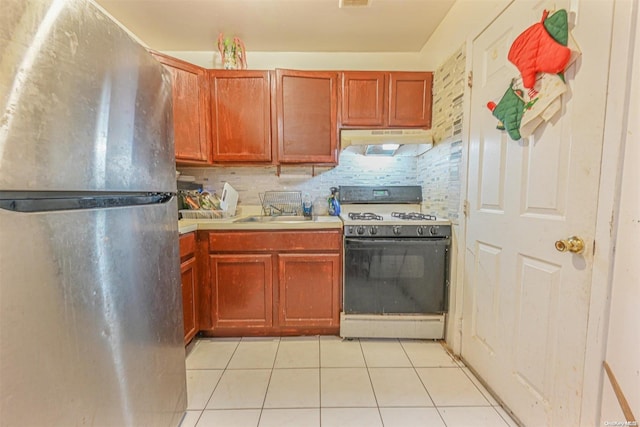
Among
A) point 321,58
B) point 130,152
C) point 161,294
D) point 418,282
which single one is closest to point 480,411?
point 418,282

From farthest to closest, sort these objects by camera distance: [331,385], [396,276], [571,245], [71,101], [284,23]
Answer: [284,23] < [396,276] < [331,385] < [571,245] < [71,101]

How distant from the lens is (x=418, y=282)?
5.98 ft

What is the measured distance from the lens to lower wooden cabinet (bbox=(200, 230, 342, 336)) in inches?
72.4

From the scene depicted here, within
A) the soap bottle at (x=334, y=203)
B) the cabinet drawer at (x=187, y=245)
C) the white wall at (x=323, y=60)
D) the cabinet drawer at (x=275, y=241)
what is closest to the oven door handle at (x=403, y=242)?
the cabinet drawer at (x=275, y=241)

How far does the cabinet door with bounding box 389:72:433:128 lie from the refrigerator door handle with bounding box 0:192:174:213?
1927mm

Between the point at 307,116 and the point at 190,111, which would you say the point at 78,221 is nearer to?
the point at 190,111

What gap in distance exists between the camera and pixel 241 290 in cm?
185

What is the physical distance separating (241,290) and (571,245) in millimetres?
1823

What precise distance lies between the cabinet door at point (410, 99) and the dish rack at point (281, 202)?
3.53ft

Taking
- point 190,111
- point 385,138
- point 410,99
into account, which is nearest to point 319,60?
point 410,99

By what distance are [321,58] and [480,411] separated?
2.78 m

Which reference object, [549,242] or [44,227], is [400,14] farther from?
[44,227]

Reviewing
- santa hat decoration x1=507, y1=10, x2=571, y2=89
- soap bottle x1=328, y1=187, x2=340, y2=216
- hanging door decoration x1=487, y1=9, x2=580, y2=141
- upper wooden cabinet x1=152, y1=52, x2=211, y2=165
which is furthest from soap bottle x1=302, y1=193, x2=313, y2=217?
santa hat decoration x1=507, y1=10, x2=571, y2=89

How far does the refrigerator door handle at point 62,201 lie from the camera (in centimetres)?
55
